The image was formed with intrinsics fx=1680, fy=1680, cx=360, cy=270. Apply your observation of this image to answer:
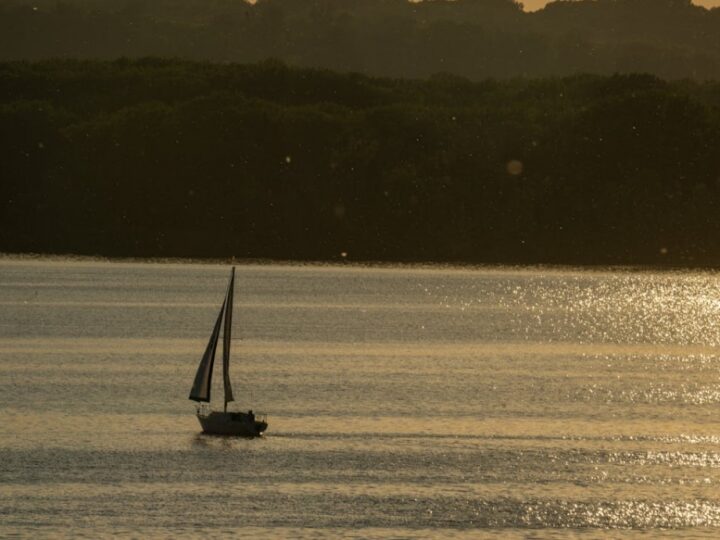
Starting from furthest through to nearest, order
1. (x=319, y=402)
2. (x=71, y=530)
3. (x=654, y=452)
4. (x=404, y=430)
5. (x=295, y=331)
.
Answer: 1. (x=295, y=331)
2. (x=319, y=402)
3. (x=404, y=430)
4. (x=654, y=452)
5. (x=71, y=530)

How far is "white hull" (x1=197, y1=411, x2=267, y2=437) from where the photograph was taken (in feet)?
294

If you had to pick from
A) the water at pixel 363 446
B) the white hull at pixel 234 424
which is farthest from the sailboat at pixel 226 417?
the water at pixel 363 446

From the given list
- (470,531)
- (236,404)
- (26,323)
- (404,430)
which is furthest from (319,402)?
(26,323)

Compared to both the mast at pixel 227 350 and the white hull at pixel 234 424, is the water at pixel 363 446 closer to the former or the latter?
the white hull at pixel 234 424

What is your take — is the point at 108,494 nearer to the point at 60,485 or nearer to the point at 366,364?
the point at 60,485

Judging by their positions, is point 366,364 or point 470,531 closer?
point 470,531

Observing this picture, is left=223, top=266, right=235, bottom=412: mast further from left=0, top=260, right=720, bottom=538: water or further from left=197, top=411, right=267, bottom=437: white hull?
left=0, top=260, right=720, bottom=538: water

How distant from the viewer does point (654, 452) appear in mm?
88875

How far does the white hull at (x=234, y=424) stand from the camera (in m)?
89.7

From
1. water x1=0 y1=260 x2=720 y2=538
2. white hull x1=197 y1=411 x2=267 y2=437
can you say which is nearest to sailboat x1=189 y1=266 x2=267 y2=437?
white hull x1=197 y1=411 x2=267 y2=437

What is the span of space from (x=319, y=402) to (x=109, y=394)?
1389 cm

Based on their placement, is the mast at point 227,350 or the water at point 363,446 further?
the mast at point 227,350

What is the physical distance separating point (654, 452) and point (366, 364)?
173ft

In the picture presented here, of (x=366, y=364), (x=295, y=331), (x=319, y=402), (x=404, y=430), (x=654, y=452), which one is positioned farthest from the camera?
(x=295, y=331)
